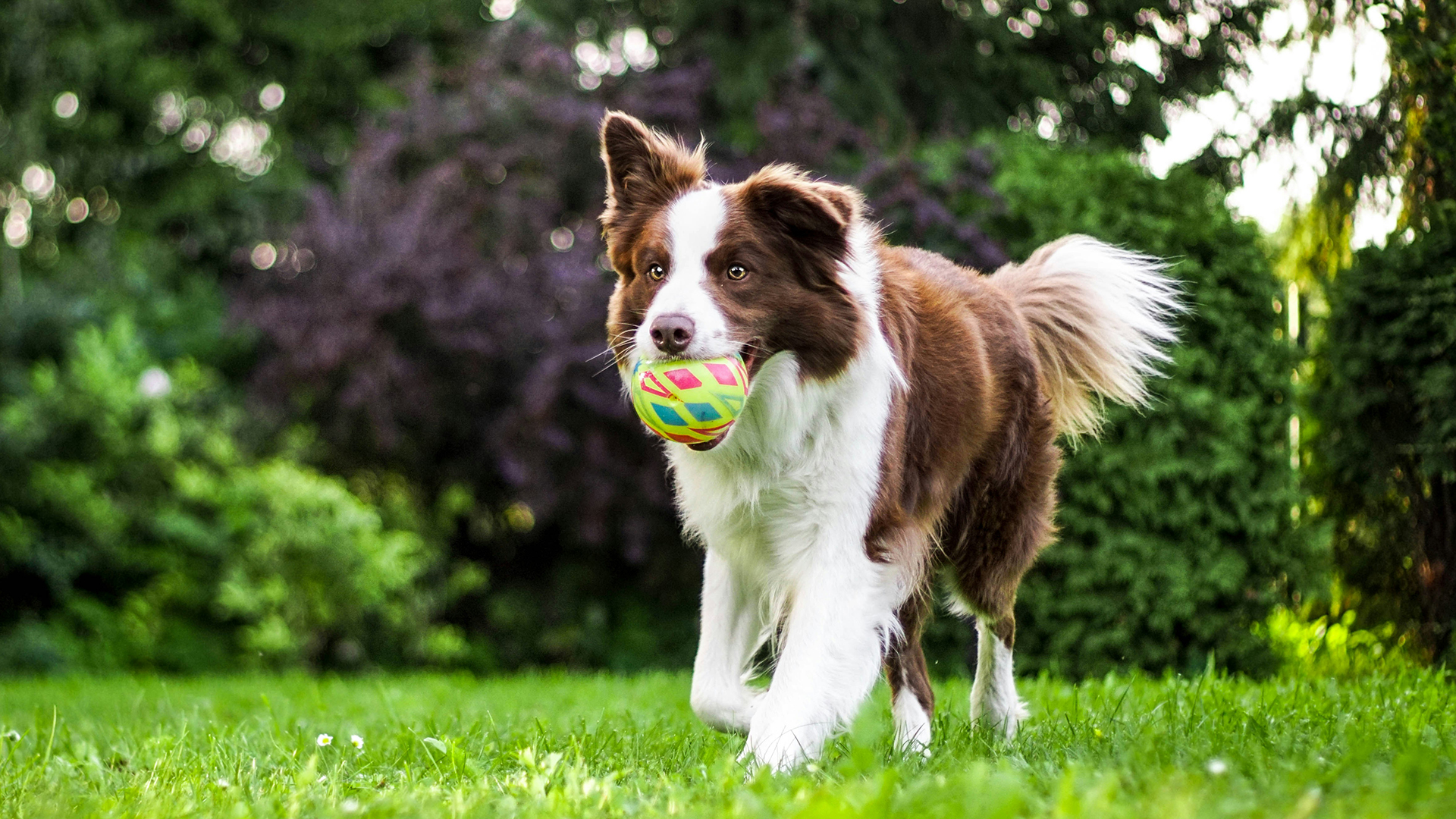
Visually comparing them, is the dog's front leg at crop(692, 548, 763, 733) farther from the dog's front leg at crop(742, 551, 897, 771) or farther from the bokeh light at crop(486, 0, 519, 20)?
the bokeh light at crop(486, 0, 519, 20)

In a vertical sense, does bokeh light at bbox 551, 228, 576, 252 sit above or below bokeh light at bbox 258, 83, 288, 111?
below

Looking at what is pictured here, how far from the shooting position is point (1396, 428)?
579cm

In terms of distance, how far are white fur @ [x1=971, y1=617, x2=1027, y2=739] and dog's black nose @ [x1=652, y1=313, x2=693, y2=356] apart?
5.70ft

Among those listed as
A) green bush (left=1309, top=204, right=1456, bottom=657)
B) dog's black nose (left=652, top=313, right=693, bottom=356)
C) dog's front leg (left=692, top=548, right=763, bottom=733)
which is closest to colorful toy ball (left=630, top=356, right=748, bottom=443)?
dog's black nose (left=652, top=313, right=693, bottom=356)

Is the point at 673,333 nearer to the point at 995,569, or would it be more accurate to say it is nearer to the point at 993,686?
the point at 995,569

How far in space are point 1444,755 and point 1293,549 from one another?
3676 mm

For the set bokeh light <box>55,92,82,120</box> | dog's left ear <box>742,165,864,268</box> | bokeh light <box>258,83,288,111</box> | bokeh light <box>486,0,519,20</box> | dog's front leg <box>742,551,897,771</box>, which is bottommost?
dog's front leg <box>742,551,897,771</box>

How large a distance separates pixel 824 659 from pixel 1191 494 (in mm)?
3966

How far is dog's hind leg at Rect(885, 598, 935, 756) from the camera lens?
389 cm

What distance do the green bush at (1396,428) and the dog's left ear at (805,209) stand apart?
3254 mm

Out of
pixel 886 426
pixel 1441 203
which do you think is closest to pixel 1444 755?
pixel 886 426

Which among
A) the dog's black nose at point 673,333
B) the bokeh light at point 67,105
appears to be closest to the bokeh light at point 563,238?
the bokeh light at point 67,105

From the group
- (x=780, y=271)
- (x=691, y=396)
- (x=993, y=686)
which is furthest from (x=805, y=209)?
(x=993, y=686)

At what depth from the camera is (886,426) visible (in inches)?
139
